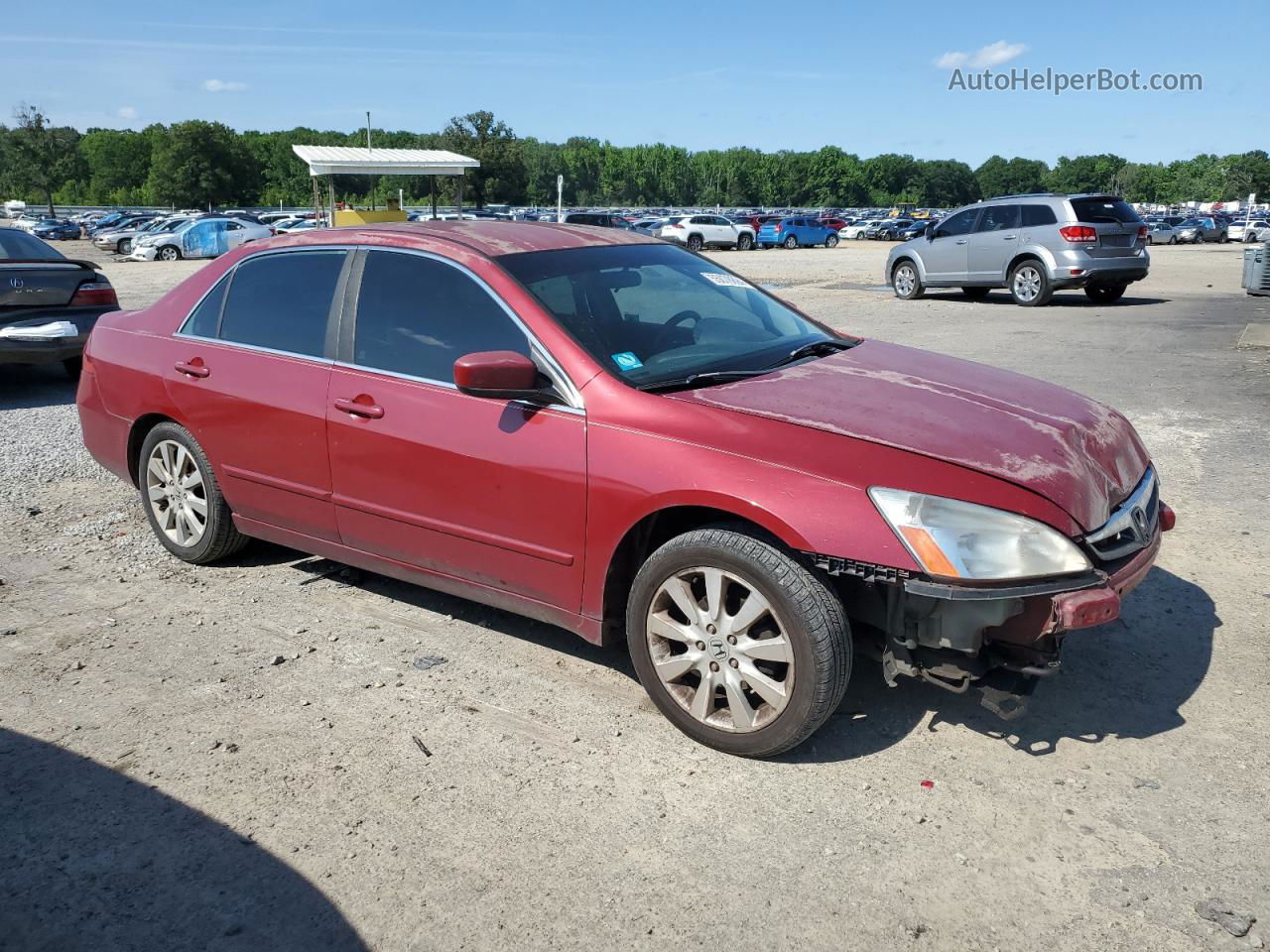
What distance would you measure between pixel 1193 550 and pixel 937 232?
1517 centimetres

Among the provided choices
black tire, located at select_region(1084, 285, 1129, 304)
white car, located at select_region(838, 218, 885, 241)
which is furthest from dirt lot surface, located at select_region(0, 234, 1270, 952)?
white car, located at select_region(838, 218, 885, 241)

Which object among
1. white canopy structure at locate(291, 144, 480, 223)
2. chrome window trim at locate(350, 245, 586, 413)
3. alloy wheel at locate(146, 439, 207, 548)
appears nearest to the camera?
chrome window trim at locate(350, 245, 586, 413)

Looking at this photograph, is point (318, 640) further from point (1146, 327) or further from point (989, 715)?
point (1146, 327)

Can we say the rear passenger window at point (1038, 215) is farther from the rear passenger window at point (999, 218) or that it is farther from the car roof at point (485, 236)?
the car roof at point (485, 236)

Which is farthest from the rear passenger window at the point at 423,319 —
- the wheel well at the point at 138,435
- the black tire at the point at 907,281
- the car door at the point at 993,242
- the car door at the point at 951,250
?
the black tire at the point at 907,281

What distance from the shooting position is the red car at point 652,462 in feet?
10.2

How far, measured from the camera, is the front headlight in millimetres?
3008

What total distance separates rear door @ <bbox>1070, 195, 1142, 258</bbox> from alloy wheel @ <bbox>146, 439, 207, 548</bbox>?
51.6ft

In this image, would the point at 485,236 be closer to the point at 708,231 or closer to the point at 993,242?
the point at 993,242

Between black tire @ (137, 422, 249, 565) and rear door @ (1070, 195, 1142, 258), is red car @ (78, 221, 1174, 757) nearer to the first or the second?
black tire @ (137, 422, 249, 565)

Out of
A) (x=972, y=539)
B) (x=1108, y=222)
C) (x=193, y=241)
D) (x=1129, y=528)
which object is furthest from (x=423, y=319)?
(x=193, y=241)

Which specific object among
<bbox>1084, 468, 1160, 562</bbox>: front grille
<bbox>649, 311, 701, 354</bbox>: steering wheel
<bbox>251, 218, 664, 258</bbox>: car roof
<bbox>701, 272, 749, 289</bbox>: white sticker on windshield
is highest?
<bbox>251, 218, 664, 258</bbox>: car roof

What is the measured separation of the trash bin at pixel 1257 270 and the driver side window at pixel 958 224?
541 cm

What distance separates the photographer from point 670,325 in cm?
420
